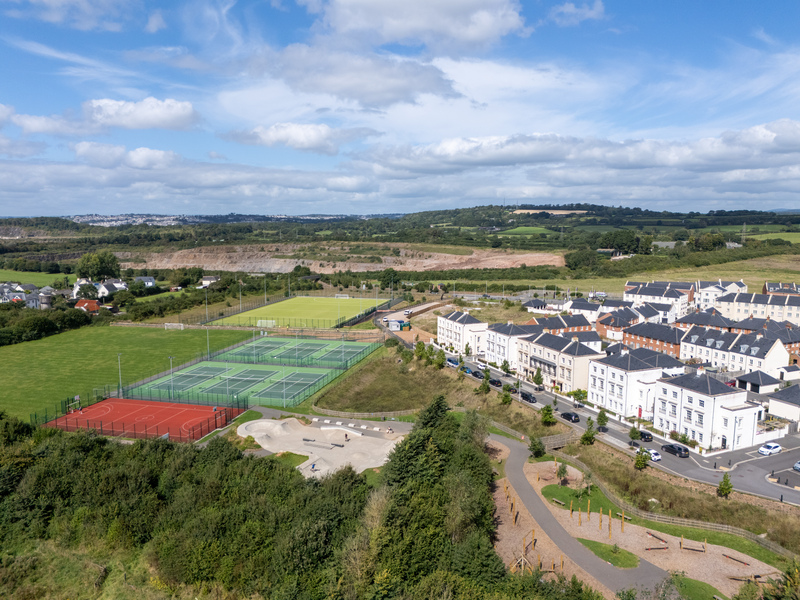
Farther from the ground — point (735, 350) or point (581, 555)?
point (735, 350)

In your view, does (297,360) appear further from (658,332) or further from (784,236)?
(784,236)

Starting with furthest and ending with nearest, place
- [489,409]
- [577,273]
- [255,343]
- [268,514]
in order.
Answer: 1. [577,273]
2. [255,343]
3. [489,409]
4. [268,514]

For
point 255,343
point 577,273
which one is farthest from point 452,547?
point 577,273

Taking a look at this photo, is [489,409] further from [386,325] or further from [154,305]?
[154,305]

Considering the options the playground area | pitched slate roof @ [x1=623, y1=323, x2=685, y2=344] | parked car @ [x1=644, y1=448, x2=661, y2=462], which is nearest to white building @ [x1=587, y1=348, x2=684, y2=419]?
parked car @ [x1=644, y1=448, x2=661, y2=462]

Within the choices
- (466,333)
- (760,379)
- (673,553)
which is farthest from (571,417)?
(466,333)

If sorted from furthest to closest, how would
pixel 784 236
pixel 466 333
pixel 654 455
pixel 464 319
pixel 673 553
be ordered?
pixel 784 236 < pixel 464 319 < pixel 466 333 < pixel 654 455 < pixel 673 553
